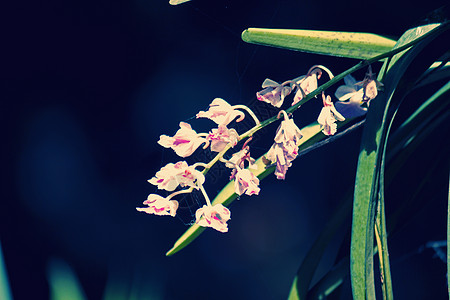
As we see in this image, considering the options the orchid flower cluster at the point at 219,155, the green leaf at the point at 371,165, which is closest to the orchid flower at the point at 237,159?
the orchid flower cluster at the point at 219,155

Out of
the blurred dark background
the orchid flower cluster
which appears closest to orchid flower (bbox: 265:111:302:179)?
the orchid flower cluster

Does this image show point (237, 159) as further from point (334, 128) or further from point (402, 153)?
point (402, 153)

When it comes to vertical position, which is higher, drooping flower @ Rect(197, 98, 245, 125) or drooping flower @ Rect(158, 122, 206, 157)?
drooping flower @ Rect(197, 98, 245, 125)

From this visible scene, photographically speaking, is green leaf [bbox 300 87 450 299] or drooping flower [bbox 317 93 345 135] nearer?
drooping flower [bbox 317 93 345 135]

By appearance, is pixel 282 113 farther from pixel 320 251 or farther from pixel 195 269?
pixel 195 269

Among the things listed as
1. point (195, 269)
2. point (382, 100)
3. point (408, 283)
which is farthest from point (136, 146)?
point (408, 283)

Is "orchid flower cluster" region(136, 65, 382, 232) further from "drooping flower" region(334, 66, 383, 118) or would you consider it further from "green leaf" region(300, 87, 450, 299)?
"green leaf" region(300, 87, 450, 299)

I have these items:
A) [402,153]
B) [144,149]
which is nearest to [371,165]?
[402,153]

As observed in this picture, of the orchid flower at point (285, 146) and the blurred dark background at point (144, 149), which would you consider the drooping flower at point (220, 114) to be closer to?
the orchid flower at point (285, 146)
